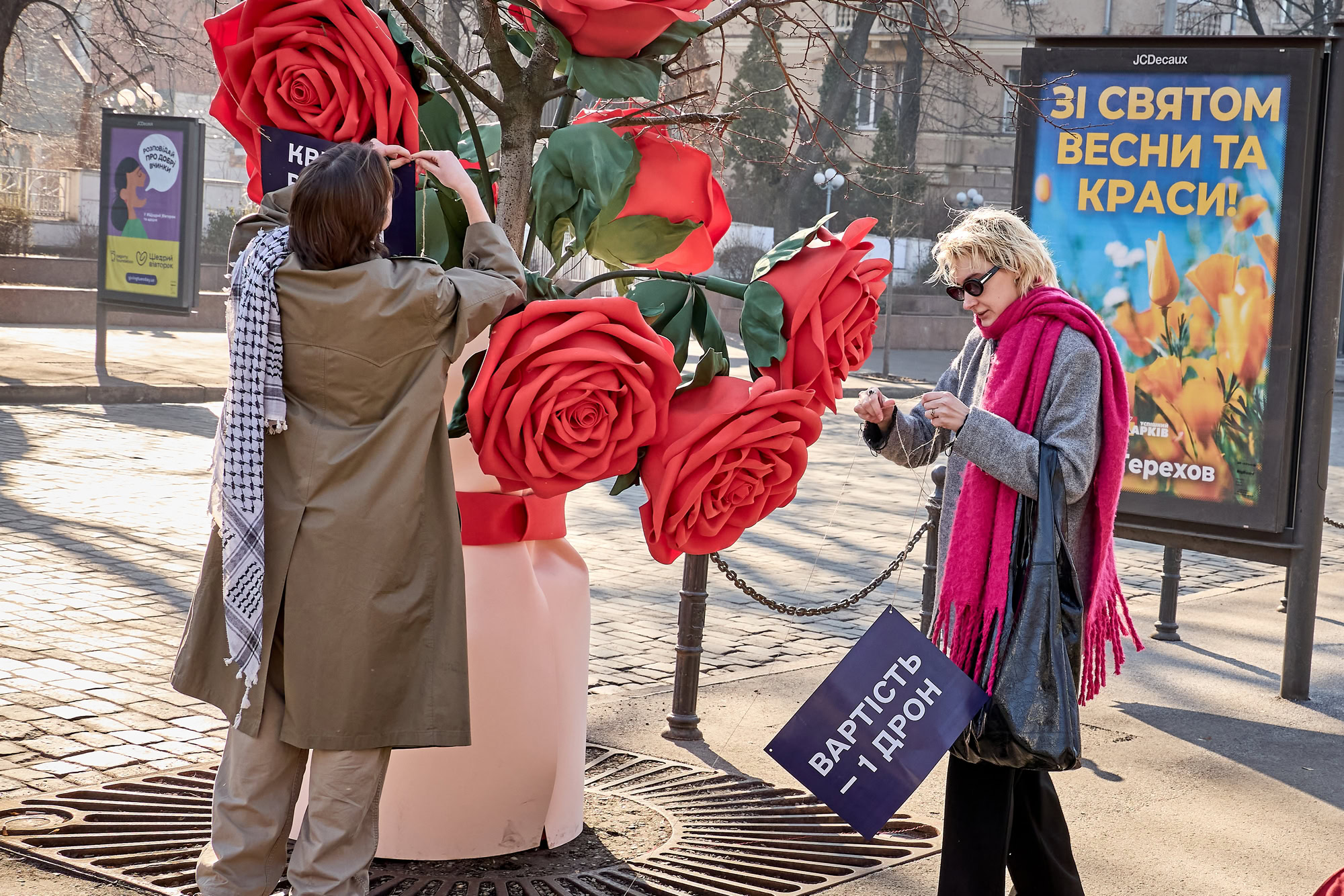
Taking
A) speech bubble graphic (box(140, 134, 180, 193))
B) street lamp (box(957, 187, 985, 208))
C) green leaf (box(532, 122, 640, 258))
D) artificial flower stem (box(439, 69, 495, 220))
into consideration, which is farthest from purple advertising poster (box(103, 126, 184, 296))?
green leaf (box(532, 122, 640, 258))

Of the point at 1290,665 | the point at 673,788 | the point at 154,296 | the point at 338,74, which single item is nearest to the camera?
the point at 338,74

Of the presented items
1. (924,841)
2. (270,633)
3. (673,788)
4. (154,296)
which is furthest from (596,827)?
(154,296)

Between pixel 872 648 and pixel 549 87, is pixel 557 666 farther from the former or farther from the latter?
pixel 549 87

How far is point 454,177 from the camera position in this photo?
3299 millimetres

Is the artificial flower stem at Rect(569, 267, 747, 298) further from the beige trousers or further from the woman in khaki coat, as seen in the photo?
the beige trousers

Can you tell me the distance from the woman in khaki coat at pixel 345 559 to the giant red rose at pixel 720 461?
516 mm

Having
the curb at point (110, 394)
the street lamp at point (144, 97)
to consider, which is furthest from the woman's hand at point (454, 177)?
the street lamp at point (144, 97)

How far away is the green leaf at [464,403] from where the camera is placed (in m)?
3.37

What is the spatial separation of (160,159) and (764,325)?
14.2 m

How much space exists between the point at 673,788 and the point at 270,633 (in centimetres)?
195

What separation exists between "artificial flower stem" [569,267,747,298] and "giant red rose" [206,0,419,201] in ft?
2.21

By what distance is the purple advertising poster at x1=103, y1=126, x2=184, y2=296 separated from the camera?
16.0 m

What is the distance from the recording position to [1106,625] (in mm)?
3637

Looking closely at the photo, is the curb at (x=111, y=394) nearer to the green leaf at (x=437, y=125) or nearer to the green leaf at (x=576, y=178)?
the green leaf at (x=437, y=125)
